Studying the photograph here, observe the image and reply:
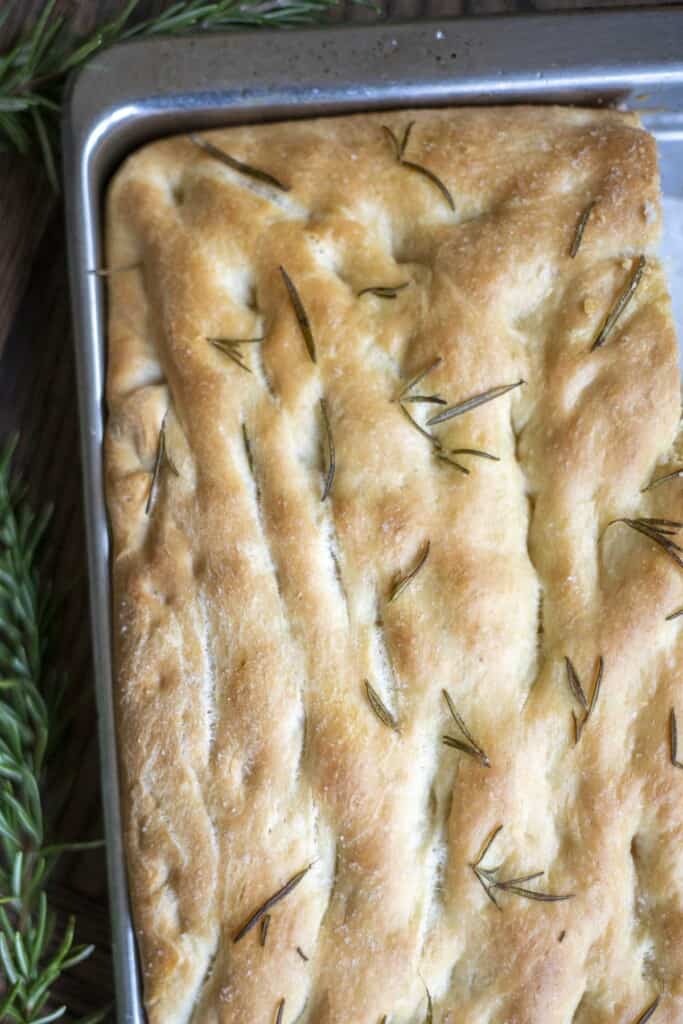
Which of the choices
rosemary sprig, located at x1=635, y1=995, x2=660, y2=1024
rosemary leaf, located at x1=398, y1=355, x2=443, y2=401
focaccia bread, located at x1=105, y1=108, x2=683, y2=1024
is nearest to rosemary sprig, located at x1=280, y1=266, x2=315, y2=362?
focaccia bread, located at x1=105, y1=108, x2=683, y2=1024

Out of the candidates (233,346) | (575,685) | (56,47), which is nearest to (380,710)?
(575,685)

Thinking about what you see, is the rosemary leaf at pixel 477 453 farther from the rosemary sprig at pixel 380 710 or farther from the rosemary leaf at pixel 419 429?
the rosemary sprig at pixel 380 710

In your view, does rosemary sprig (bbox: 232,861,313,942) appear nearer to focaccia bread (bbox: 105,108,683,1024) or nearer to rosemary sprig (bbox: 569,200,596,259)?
focaccia bread (bbox: 105,108,683,1024)

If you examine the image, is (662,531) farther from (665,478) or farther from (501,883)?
(501,883)

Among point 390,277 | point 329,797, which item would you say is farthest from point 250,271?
point 329,797

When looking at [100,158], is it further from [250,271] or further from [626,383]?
[626,383]

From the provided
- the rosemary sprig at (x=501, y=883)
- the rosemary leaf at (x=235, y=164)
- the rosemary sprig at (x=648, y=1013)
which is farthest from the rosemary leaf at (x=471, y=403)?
the rosemary sprig at (x=648, y=1013)

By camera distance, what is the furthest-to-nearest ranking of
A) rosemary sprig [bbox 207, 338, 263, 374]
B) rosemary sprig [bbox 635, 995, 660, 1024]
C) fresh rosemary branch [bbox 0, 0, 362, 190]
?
fresh rosemary branch [bbox 0, 0, 362, 190] → rosemary sprig [bbox 207, 338, 263, 374] → rosemary sprig [bbox 635, 995, 660, 1024]
